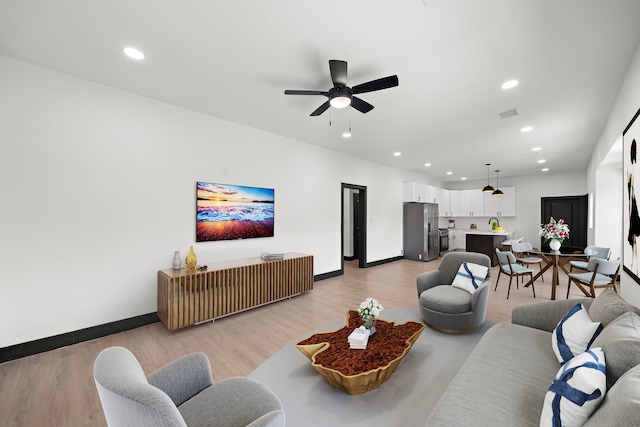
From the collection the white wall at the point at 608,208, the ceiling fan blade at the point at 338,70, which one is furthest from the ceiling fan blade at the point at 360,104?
the white wall at the point at 608,208

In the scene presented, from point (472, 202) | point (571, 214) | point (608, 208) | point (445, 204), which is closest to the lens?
point (608, 208)

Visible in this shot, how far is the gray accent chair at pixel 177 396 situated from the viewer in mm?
926

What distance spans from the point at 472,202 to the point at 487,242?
2987mm

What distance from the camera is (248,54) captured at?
2512mm

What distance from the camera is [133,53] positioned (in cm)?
252

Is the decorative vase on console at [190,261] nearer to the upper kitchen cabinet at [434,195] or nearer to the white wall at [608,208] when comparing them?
the white wall at [608,208]

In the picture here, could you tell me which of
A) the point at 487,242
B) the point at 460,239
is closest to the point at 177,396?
the point at 487,242

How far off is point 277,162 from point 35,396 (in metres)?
3.94

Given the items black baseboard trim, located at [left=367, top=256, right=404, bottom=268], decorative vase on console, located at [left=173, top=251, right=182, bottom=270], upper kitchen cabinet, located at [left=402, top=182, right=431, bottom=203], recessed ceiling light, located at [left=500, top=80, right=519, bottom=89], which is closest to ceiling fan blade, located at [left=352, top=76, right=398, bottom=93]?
recessed ceiling light, located at [left=500, top=80, right=519, bottom=89]

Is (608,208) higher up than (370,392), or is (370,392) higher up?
(608,208)

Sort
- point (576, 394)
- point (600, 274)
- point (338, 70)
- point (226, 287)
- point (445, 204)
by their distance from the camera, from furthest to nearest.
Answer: point (445, 204) < point (600, 274) < point (226, 287) < point (338, 70) < point (576, 394)

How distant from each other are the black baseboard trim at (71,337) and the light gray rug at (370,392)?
1.90 m

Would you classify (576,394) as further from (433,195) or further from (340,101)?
(433,195)

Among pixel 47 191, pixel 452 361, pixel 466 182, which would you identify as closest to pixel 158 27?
pixel 47 191
